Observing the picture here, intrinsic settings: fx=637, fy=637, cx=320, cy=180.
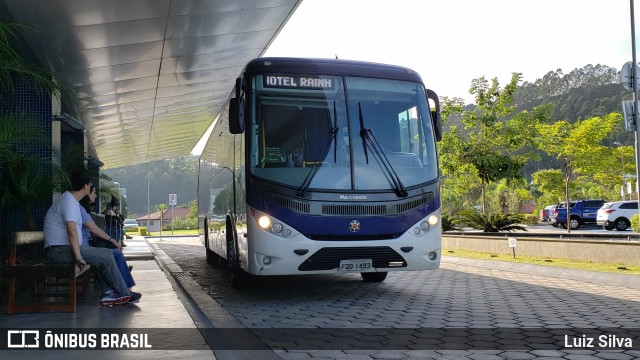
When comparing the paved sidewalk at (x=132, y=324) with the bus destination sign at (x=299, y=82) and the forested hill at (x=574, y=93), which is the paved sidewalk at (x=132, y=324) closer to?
the bus destination sign at (x=299, y=82)

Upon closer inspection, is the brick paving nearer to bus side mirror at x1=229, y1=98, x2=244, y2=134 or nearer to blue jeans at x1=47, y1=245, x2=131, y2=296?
blue jeans at x1=47, y1=245, x2=131, y2=296

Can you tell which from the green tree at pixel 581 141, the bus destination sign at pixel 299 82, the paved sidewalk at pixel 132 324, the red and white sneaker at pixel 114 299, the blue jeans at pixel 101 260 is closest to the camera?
the paved sidewalk at pixel 132 324

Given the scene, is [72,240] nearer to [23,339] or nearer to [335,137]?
[23,339]

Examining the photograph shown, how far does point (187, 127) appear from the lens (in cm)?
2833

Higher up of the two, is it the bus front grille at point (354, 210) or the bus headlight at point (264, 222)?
the bus front grille at point (354, 210)

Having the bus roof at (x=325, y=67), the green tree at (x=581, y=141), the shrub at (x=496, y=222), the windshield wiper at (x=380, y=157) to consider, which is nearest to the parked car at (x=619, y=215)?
the green tree at (x=581, y=141)

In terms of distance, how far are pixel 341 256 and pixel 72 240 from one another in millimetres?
3309

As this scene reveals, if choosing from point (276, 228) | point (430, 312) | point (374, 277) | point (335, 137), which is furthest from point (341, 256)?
point (374, 277)

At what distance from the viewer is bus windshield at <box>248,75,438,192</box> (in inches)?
335

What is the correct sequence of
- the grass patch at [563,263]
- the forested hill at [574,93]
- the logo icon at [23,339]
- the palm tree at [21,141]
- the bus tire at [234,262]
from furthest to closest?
the forested hill at [574,93]
the grass patch at [563,263]
the bus tire at [234,262]
the palm tree at [21,141]
the logo icon at [23,339]

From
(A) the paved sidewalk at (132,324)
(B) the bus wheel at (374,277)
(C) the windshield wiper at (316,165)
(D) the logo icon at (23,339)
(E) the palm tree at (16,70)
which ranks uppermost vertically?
(E) the palm tree at (16,70)

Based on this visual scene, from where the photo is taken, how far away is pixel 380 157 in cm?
875

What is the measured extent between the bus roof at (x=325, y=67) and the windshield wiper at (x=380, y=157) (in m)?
0.76

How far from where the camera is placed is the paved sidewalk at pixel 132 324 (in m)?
5.21
